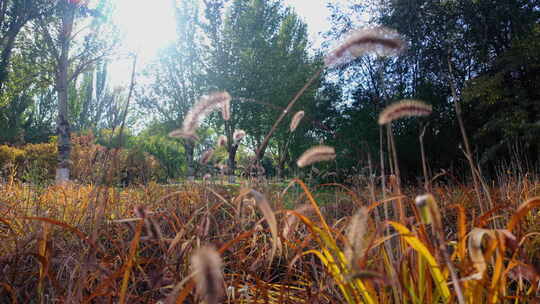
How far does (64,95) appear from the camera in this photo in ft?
37.9

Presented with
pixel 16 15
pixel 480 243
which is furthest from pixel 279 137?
pixel 480 243

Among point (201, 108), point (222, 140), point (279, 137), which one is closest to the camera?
point (201, 108)

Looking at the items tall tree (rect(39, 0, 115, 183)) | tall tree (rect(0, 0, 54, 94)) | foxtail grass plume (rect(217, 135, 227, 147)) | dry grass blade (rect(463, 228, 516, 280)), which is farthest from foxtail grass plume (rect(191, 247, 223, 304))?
tall tree (rect(0, 0, 54, 94))

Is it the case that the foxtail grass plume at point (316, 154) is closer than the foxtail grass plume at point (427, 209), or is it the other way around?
the foxtail grass plume at point (427, 209)

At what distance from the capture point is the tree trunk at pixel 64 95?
33.7 ft

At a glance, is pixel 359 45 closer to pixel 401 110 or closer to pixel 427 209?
pixel 401 110

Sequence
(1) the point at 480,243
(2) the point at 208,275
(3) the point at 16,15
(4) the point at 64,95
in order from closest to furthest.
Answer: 1. (2) the point at 208,275
2. (1) the point at 480,243
3. (3) the point at 16,15
4. (4) the point at 64,95

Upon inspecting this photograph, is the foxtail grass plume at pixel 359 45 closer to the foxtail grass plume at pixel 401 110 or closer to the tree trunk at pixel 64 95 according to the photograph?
the foxtail grass plume at pixel 401 110

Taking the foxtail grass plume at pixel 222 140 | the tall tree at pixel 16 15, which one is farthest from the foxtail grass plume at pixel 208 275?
the tall tree at pixel 16 15

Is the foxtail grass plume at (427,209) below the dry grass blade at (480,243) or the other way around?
the other way around

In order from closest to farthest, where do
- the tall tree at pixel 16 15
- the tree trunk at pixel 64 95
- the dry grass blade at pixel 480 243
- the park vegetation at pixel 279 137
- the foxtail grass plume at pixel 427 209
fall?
the foxtail grass plume at pixel 427 209, the dry grass blade at pixel 480 243, the park vegetation at pixel 279 137, the tree trunk at pixel 64 95, the tall tree at pixel 16 15

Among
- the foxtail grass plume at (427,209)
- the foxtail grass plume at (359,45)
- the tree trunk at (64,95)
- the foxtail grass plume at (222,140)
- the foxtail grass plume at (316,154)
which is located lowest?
the foxtail grass plume at (427,209)

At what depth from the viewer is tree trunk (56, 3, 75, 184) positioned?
10266 millimetres

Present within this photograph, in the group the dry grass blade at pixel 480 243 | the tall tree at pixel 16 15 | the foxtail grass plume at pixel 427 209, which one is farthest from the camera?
the tall tree at pixel 16 15
